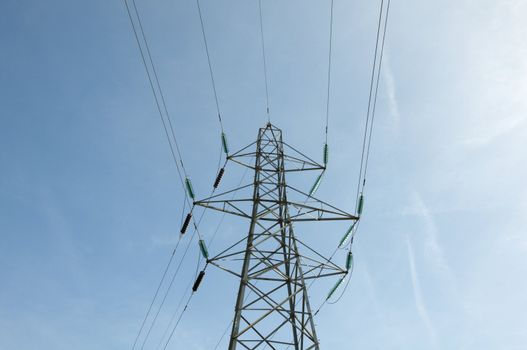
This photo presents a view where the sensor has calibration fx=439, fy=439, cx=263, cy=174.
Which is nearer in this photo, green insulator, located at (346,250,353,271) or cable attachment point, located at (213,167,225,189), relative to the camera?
green insulator, located at (346,250,353,271)

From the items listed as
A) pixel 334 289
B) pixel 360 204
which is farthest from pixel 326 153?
pixel 334 289

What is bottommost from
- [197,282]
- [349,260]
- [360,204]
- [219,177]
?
[197,282]

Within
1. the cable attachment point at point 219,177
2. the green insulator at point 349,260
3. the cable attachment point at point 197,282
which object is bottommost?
the cable attachment point at point 197,282

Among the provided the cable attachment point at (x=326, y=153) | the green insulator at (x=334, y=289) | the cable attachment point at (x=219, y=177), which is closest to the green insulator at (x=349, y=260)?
the green insulator at (x=334, y=289)

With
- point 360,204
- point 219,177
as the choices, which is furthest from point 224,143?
point 360,204

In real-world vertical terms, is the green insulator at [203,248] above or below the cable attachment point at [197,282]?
above

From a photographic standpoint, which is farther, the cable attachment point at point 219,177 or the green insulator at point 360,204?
the cable attachment point at point 219,177

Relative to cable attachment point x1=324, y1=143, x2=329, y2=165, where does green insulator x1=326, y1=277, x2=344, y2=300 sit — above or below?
below

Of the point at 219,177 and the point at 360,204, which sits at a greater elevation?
the point at 219,177

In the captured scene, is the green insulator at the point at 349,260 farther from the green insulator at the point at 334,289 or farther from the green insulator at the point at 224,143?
the green insulator at the point at 224,143

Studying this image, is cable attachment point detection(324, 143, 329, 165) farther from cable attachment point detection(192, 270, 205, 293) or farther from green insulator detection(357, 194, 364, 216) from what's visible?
cable attachment point detection(192, 270, 205, 293)

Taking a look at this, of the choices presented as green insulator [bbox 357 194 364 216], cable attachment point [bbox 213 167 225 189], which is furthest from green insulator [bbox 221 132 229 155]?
green insulator [bbox 357 194 364 216]

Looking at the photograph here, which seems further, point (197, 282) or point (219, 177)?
point (219, 177)

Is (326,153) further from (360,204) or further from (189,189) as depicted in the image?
(189,189)
